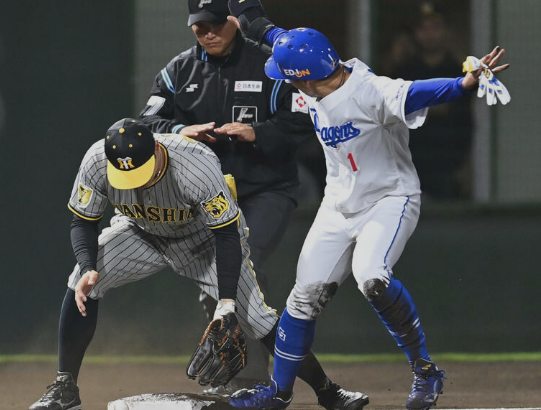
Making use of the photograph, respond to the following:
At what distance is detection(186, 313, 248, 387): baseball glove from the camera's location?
4215mm

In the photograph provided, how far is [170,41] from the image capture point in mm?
6734

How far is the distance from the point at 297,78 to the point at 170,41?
2618 millimetres

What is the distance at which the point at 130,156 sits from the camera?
4105 mm

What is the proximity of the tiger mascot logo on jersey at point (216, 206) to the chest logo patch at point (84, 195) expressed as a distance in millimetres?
534

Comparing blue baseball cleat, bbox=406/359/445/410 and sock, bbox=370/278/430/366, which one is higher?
sock, bbox=370/278/430/366

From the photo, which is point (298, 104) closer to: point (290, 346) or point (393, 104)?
point (393, 104)

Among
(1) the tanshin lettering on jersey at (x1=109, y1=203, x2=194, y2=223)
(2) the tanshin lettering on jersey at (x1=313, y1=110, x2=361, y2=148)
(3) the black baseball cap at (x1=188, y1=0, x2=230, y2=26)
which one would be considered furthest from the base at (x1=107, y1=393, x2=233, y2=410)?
(3) the black baseball cap at (x1=188, y1=0, x2=230, y2=26)

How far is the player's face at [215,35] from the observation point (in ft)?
16.4

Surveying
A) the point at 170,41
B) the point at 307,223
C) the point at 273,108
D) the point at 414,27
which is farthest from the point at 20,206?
the point at 414,27

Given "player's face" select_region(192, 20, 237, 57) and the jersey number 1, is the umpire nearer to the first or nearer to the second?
"player's face" select_region(192, 20, 237, 57)

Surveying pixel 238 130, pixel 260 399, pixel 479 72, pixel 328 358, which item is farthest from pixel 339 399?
pixel 328 358

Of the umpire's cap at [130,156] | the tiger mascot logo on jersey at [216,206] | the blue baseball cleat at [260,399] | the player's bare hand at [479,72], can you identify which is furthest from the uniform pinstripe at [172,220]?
the player's bare hand at [479,72]

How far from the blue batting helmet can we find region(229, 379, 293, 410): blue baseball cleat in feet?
4.69

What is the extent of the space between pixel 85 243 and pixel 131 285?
7.76ft
